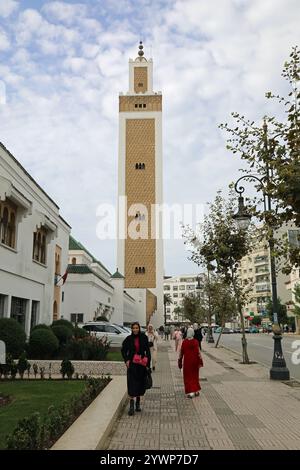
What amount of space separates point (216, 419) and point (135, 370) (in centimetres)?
181

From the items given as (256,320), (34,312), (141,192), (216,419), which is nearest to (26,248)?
(34,312)

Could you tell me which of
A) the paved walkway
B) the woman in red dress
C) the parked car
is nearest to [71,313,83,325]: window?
the parked car

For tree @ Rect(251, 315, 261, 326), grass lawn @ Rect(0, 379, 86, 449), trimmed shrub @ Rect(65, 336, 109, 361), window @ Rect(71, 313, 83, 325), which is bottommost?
grass lawn @ Rect(0, 379, 86, 449)

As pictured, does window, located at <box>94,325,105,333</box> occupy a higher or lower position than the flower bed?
higher

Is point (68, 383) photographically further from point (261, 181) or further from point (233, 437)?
point (261, 181)

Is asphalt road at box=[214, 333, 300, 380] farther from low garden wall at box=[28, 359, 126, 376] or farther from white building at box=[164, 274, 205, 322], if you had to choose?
white building at box=[164, 274, 205, 322]

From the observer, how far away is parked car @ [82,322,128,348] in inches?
1001

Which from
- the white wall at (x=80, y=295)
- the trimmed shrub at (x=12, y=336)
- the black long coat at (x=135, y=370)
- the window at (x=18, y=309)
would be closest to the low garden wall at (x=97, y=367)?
the trimmed shrub at (x=12, y=336)

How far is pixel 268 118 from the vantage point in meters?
10.7

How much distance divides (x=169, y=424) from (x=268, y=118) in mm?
7100

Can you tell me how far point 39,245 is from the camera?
2189 centimetres

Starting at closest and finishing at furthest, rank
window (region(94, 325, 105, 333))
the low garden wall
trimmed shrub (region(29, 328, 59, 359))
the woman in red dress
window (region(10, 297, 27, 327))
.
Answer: the woman in red dress → the low garden wall → trimmed shrub (region(29, 328, 59, 359)) → window (region(10, 297, 27, 327)) → window (region(94, 325, 105, 333))

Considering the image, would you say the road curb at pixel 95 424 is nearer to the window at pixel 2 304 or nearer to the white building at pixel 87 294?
the window at pixel 2 304
